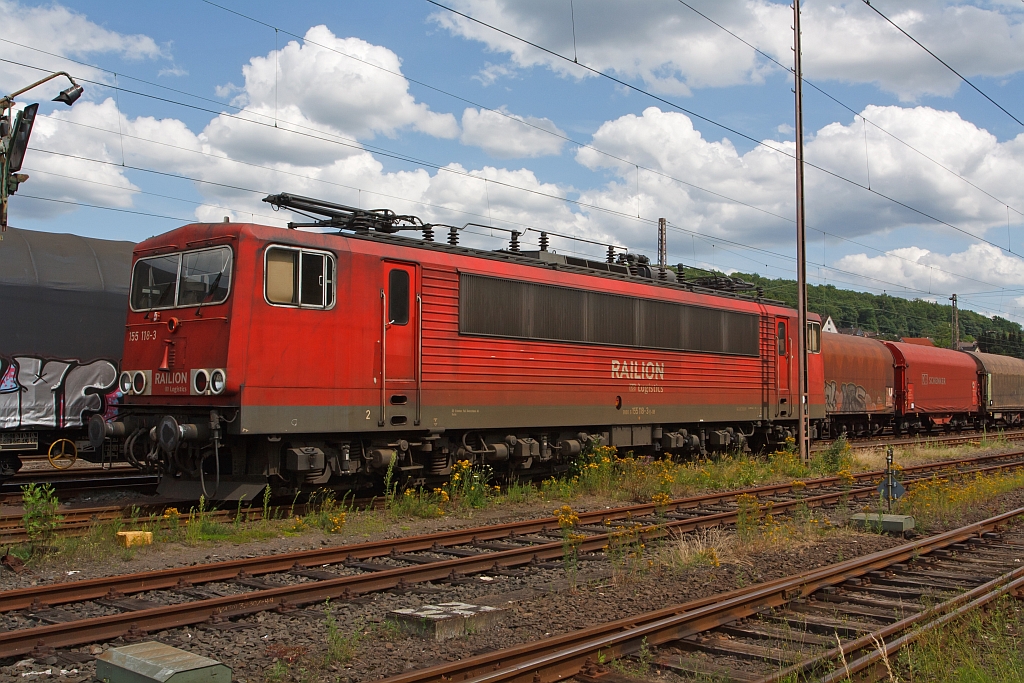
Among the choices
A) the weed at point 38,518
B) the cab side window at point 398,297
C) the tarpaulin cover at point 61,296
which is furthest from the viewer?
the tarpaulin cover at point 61,296

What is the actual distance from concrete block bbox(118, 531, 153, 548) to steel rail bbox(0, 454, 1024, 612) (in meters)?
1.08

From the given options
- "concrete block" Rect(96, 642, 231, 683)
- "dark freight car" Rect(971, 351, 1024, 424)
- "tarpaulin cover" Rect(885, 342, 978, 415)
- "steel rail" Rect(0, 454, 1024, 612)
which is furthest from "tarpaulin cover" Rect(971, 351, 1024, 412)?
"concrete block" Rect(96, 642, 231, 683)

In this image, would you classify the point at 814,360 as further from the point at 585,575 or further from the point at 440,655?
the point at 440,655

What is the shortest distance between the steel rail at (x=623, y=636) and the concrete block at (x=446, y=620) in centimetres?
66

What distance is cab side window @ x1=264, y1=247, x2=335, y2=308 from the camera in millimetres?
10992

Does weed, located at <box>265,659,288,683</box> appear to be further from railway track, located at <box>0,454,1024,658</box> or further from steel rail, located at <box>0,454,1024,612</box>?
steel rail, located at <box>0,454,1024,612</box>

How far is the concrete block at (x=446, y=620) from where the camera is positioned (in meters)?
6.23

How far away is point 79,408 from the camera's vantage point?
14.4 m

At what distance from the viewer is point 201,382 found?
10.7 meters

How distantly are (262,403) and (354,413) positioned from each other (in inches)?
51.4

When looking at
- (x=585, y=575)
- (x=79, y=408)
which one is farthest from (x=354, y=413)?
(x=79, y=408)

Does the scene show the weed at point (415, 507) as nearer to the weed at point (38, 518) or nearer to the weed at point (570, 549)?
the weed at point (570, 549)

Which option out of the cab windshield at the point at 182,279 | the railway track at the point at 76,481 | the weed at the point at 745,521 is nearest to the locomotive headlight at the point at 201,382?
the cab windshield at the point at 182,279

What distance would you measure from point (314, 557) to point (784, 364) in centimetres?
1418
